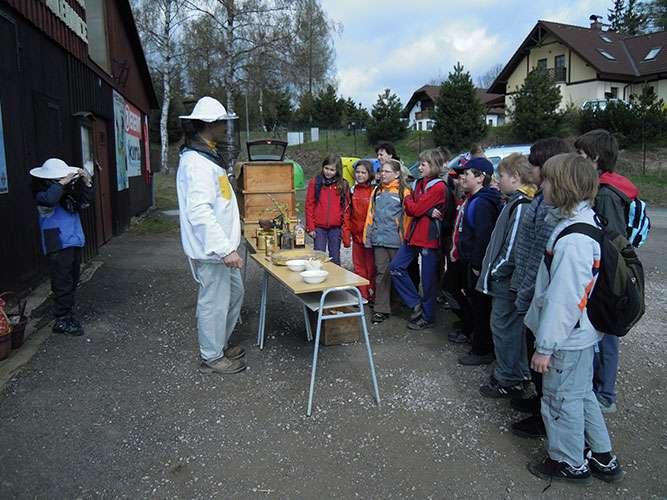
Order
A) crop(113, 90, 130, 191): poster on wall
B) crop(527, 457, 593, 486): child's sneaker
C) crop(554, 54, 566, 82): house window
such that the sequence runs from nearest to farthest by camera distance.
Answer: crop(527, 457, 593, 486): child's sneaker → crop(113, 90, 130, 191): poster on wall → crop(554, 54, 566, 82): house window

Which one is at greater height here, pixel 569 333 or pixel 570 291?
pixel 570 291

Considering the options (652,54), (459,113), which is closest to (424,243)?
(459,113)

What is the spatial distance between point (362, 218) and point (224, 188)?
221cm

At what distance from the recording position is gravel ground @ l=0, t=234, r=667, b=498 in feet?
9.52

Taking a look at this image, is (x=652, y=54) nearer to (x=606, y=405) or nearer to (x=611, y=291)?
(x=606, y=405)

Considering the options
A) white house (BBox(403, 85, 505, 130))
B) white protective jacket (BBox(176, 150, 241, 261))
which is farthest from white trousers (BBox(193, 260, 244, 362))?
white house (BBox(403, 85, 505, 130))

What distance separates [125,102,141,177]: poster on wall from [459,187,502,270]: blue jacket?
10493 mm

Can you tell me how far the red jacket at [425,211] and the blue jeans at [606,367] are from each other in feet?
6.70

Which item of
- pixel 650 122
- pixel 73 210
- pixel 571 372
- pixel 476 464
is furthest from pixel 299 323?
pixel 650 122

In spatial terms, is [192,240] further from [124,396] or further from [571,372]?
[571,372]

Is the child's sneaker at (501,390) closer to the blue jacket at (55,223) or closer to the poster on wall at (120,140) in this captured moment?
the blue jacket at (55,223)

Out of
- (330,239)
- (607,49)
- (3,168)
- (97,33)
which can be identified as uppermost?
(607,49)

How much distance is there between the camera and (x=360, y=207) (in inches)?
236

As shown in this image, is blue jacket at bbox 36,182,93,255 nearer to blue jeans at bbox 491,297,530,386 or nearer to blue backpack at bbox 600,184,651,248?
blue jeans at bbox 491,297,530,386
